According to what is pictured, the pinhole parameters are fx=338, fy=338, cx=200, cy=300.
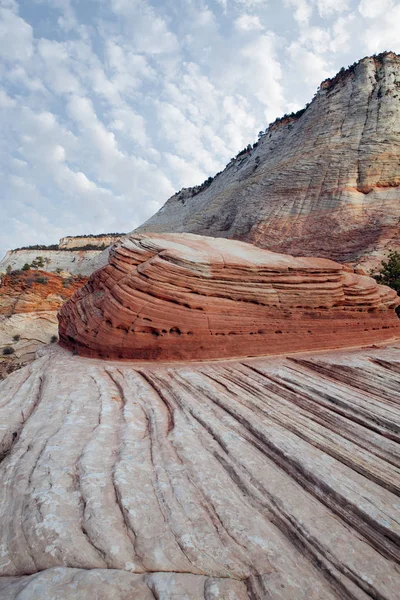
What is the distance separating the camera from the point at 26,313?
61.6 feet

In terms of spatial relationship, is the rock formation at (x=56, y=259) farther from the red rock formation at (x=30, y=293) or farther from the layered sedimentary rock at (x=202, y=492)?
the layered sedimentary rock at (x=202, y=492)

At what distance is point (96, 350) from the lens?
8461 millimetres

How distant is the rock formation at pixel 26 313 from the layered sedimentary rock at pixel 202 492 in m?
13.0

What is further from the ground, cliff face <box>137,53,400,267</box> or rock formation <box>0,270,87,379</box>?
cliff face <box>137,53,400,267</box>

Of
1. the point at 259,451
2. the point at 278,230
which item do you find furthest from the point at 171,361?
the point at 278,230

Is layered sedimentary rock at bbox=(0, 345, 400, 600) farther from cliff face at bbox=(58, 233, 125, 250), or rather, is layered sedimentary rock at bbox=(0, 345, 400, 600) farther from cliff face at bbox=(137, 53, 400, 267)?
cliff face at bbox=(58, 233, 125, 250)

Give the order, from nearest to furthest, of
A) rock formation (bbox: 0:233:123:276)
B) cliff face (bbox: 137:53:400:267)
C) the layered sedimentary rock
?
the layered sedimentary rock < cliff face (bbox: 137:53:400:267) < rock formation (bbox: 0:233:123:276)

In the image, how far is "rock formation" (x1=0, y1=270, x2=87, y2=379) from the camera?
17.3 metres

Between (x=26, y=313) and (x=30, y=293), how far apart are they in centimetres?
140

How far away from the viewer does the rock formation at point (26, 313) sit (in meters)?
17.3

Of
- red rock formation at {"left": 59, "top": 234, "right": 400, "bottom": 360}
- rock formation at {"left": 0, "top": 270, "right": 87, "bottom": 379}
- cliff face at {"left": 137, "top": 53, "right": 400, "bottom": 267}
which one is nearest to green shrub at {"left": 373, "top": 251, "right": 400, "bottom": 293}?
cliff face at {"left": 137, "top": 53, "right": 400, "bottom": 267}

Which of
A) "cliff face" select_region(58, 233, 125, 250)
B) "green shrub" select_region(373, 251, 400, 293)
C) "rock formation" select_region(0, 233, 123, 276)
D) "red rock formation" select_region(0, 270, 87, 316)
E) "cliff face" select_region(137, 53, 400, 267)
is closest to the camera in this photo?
"green shrub" select_region(373, 251, 400, 293)

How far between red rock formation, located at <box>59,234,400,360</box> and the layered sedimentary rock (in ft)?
7.82

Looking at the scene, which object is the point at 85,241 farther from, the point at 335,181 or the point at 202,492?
the point at 202,492
